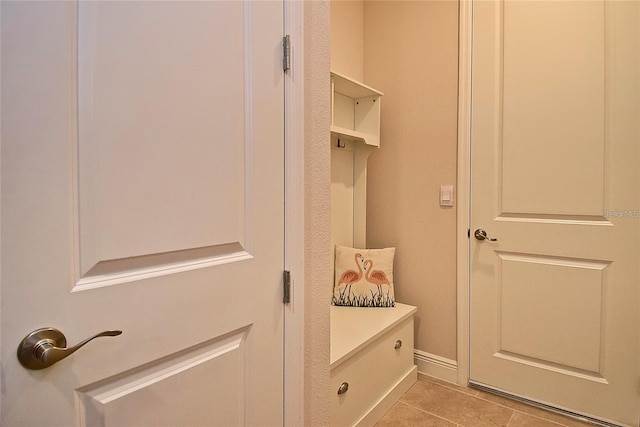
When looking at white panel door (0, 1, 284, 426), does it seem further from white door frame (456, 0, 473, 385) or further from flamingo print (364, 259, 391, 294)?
white door frame (456, 0, 473, 385)

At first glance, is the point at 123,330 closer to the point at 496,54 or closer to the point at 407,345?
the point at 407,345

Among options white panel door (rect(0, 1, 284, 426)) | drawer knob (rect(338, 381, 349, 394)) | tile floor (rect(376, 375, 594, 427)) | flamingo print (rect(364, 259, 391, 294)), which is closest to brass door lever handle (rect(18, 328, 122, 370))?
white panel door (rect(0, 1, 284, 426))

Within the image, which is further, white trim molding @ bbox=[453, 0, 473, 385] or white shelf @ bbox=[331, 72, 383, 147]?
white shelf @ bbox=[331, 72, 383, 147]

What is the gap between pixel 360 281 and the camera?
7.32ft

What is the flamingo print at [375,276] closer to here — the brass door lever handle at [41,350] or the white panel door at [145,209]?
the white panel door at [145,209]

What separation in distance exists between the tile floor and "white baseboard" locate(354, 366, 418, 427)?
0.08 ft

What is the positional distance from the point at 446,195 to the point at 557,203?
0.57m

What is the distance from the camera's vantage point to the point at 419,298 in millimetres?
2344

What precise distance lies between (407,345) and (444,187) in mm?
987

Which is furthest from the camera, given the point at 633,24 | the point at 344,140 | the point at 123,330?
the point at 344,140

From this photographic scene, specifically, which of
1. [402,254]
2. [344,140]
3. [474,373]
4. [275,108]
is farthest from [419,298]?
[275,108]

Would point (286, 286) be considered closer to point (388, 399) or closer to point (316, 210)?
point (316, 210)

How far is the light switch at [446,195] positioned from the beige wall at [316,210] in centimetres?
128

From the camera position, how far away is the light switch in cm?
220
